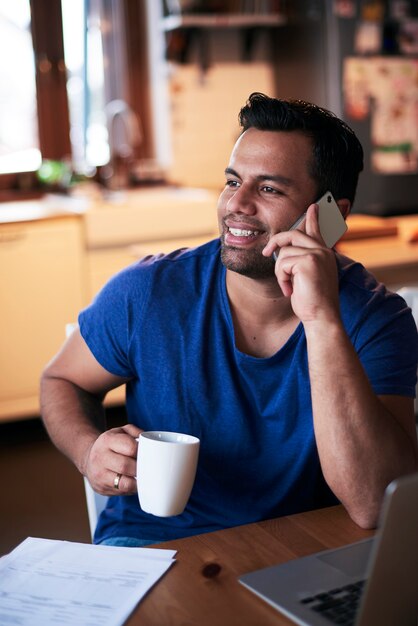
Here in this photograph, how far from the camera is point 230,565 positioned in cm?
104

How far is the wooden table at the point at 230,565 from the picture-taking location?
92 centimetres

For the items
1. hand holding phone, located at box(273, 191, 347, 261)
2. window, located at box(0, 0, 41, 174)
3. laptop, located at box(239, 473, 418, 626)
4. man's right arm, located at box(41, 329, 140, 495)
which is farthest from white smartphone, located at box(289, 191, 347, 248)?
window, located at box(0, 0, 41, 174)

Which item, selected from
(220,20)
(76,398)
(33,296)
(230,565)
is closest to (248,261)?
(76,398)

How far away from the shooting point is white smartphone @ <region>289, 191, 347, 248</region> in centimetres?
144

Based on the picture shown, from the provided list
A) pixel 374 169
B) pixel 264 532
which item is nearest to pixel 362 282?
pixel 264 532

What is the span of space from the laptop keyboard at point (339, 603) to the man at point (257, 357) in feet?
0.99

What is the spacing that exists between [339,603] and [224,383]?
551 mm

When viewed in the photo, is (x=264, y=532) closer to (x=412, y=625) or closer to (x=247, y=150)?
(x=412, y=625)

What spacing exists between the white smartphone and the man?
26 millimetres

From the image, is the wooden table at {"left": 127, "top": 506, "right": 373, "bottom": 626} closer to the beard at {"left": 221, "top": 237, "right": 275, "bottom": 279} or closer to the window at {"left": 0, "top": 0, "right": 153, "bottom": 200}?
the beard at {"left": 221, "top": 237, "right": 275, "bottom": 279}

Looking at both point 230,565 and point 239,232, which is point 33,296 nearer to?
point 239,232

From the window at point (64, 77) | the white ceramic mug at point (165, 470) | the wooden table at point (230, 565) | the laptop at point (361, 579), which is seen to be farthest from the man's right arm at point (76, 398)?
the window at point (64, 77)

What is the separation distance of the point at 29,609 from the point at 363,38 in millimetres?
3566

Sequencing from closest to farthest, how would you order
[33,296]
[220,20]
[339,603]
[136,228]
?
[339,603], [33,296], [136,228], [220,20]
